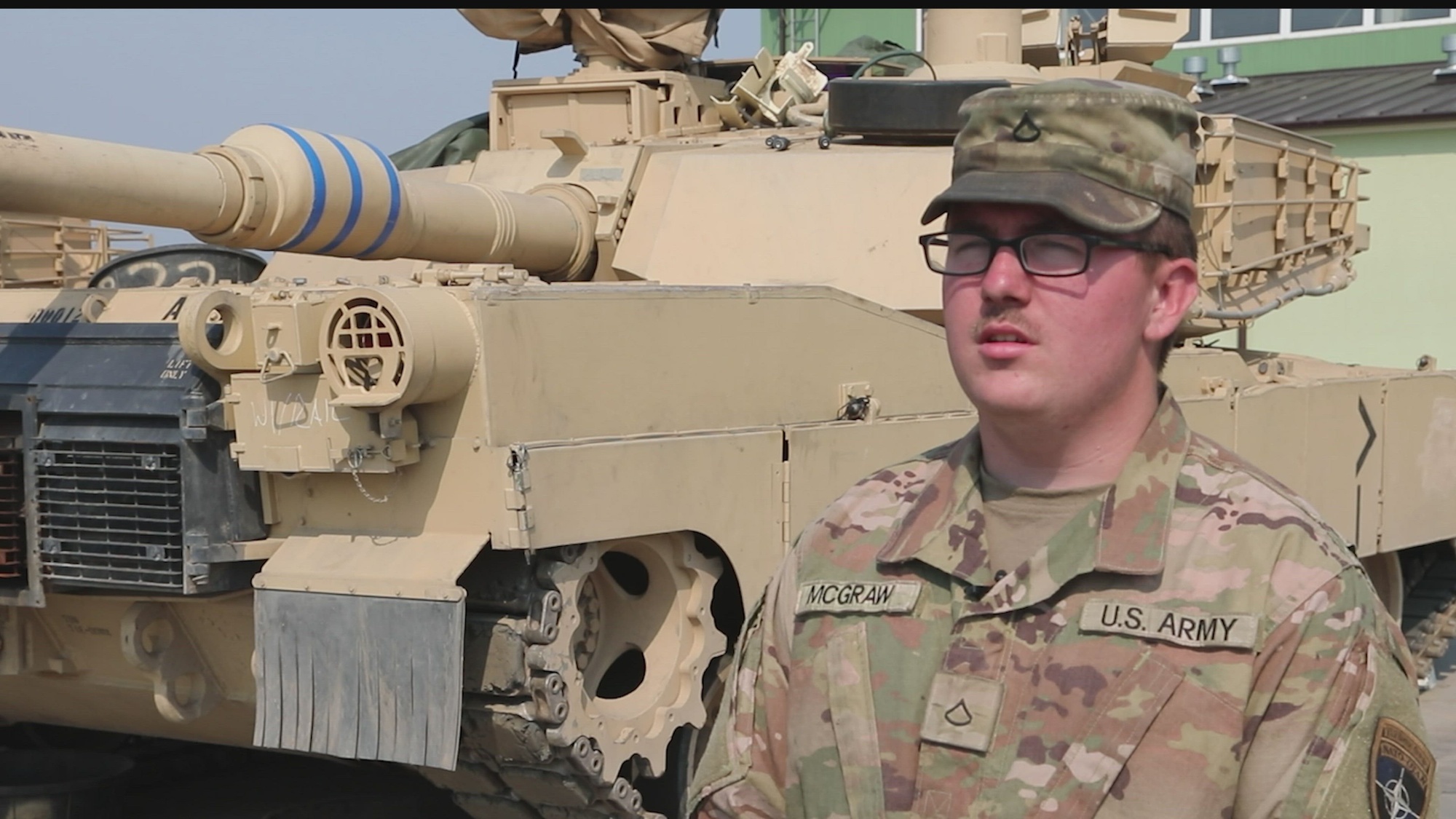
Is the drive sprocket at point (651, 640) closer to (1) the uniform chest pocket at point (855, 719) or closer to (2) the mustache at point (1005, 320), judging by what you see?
(1) the uniform chest pocket at point (855, 719)

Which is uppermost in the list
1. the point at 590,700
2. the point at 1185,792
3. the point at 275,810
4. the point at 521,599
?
the point at 1185,792

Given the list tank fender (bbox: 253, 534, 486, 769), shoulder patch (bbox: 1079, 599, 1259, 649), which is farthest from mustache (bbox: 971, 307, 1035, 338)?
tank fender (bbox: 253, 534, 486, 769)

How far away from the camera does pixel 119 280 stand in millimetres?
6645

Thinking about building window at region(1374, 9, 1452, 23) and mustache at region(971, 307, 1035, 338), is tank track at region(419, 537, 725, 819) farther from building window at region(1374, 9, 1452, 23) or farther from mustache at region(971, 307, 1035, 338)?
building window at region(1374, 9, 1452, 23)

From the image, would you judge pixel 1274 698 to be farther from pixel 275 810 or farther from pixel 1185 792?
pixel 275 810

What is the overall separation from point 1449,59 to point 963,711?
18.7m

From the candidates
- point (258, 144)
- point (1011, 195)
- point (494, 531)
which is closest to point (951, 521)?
point (1011, 195)

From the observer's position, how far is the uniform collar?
2082 millimetres

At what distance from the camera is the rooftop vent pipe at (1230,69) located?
66.5 ft

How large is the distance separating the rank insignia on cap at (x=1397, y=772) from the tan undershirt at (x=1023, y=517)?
403 millimetres

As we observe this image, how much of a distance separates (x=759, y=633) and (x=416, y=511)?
264cm

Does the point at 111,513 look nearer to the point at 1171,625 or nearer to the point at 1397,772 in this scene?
the point at 1171,625

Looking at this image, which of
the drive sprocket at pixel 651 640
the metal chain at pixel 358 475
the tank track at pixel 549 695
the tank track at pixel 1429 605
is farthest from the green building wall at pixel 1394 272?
the metal chain at pixel 358 475

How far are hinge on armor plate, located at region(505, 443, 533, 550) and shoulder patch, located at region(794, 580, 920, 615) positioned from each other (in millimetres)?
2503
